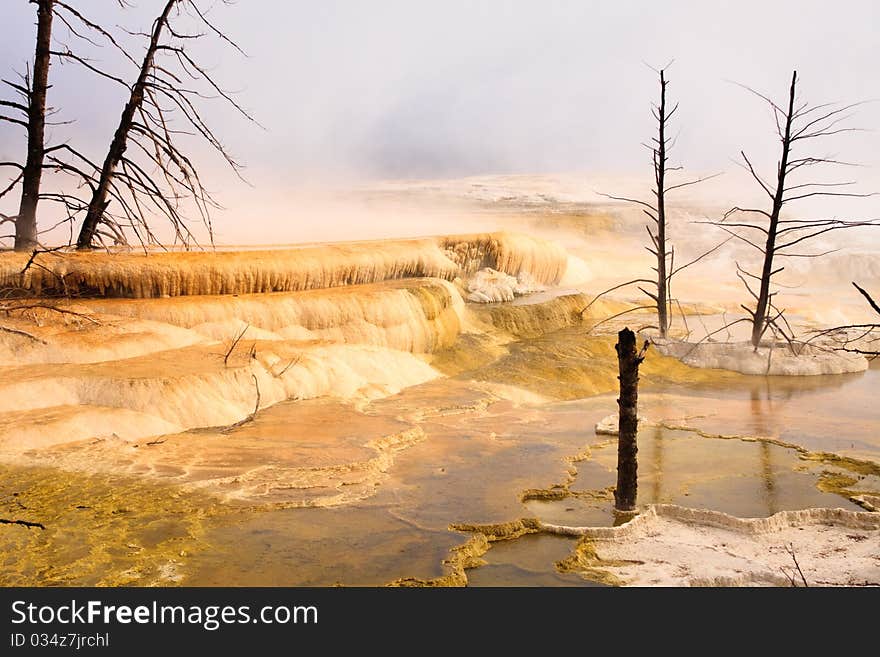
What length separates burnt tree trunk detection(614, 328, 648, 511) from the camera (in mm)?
6148

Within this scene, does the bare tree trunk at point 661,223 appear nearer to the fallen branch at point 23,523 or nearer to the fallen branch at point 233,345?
the fallen branch at point 233,345

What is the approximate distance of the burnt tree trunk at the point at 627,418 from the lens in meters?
6.15

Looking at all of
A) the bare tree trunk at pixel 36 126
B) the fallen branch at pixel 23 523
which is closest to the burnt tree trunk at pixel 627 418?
the fallen branch at pixel 23 523

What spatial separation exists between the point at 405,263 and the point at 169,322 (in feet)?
14.4

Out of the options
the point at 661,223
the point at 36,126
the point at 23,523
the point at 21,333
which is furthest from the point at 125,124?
the point at 661,223

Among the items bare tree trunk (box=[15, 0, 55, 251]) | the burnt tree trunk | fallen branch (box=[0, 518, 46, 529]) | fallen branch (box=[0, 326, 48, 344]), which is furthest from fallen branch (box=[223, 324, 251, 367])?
the burnt tree trunk

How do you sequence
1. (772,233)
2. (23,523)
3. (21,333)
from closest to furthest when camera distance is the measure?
(23,523), (21,333), (772,233)

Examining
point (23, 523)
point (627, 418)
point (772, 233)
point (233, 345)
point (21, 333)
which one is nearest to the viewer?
point (23, 523)

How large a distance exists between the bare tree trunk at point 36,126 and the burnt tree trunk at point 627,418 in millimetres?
6515

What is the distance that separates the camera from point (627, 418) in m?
6.39

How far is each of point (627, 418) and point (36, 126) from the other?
7138 mm

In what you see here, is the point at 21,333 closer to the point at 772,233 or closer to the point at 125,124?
the point at 125,124

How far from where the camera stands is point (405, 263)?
13188 millimetres

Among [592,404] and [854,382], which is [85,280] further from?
[854,382]
